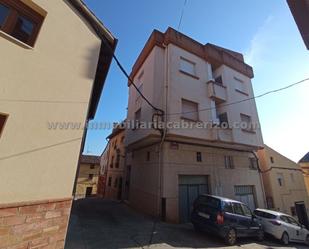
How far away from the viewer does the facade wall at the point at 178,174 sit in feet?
31.4

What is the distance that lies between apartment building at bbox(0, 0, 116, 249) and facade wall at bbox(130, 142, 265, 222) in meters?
6.34

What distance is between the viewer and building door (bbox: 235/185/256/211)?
1234cm

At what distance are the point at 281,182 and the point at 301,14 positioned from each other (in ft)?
55.4

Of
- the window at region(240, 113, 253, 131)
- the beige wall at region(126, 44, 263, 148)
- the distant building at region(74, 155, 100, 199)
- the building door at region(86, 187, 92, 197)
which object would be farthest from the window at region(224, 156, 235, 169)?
the building door at region(86, 187, 92, 197)

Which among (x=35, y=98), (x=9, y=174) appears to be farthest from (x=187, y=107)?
(x=9, y=174)

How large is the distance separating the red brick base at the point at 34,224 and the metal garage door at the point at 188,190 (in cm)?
728

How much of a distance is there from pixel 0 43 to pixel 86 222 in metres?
7.17

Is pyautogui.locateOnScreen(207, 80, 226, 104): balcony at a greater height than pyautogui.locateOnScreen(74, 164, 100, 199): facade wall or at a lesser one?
greater

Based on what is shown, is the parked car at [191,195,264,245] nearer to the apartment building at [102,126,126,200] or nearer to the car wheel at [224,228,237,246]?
the car wheel at [224,228,237,246]

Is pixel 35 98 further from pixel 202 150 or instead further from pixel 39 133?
pixel 202 150

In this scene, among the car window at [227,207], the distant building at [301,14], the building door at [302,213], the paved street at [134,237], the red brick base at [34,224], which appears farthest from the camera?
the building door at [302,213]

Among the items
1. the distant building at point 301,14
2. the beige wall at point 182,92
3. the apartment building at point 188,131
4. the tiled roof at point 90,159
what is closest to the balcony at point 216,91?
the apartment building at point 188,131

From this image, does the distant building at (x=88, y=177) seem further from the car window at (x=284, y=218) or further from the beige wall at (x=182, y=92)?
the car window at (x=284, y=218)

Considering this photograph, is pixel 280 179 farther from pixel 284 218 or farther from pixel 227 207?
pixel 227 207
